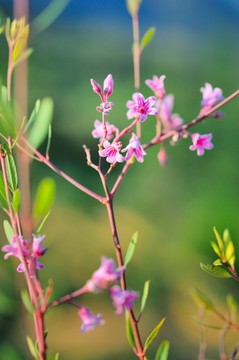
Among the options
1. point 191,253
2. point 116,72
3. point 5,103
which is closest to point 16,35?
point 5,103

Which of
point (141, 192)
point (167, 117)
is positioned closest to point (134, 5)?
point (167, 117)

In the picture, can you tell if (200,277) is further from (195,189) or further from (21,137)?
(21,137)

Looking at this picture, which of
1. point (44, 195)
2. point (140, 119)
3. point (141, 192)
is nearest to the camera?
point (44, 195)

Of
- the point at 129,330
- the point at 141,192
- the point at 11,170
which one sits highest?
the point at 141,192

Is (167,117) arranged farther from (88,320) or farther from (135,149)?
(88,320)

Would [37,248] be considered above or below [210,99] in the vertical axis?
below

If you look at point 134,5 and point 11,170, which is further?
point 134,5

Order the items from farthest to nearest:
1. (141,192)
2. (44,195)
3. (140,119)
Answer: (141,192) → (140,119) → (44,195)

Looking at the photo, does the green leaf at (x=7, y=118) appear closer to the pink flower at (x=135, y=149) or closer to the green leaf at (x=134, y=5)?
the pink flower at (x=135, y=149)
